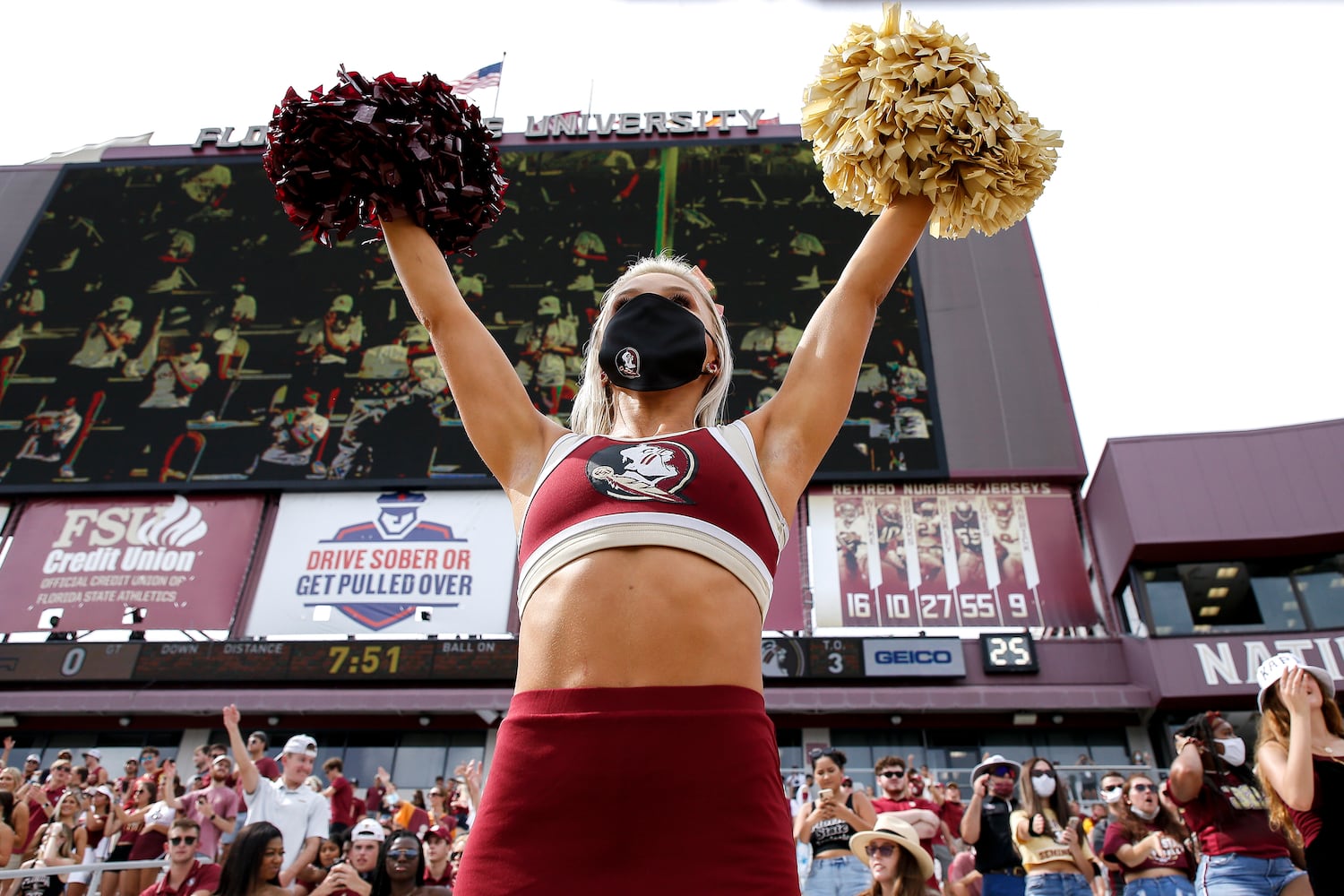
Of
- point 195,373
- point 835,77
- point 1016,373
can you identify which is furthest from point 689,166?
point 835,77

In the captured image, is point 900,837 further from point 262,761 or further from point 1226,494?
point 1226,494

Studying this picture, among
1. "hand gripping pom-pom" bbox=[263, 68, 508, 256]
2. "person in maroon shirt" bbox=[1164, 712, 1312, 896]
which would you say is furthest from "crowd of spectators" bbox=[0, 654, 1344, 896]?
"hand gripping pom-pom" bbox=[263, 68, 508, 256]

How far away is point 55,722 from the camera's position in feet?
52.2

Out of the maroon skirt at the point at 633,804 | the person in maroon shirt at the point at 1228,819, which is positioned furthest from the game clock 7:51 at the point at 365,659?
the maroon skirt at the point at 633,804

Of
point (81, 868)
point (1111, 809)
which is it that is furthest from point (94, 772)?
point (1111, 809)

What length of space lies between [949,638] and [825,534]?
2560 mm

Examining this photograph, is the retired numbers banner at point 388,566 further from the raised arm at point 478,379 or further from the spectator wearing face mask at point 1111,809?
the raised arm at point 478,379

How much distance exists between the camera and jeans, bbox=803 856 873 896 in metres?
4.88

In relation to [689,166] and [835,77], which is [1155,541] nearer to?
[689,166]

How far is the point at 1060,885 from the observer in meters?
4.80

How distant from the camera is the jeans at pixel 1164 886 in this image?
186 inches

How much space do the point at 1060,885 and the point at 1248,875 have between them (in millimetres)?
1431

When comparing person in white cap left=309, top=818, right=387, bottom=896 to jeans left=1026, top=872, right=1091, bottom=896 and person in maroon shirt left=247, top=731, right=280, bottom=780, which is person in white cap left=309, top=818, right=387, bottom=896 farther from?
jeans left=1026, top=872, right=1091, bottom=896

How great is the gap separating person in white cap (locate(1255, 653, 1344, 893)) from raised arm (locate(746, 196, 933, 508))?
2175mm
